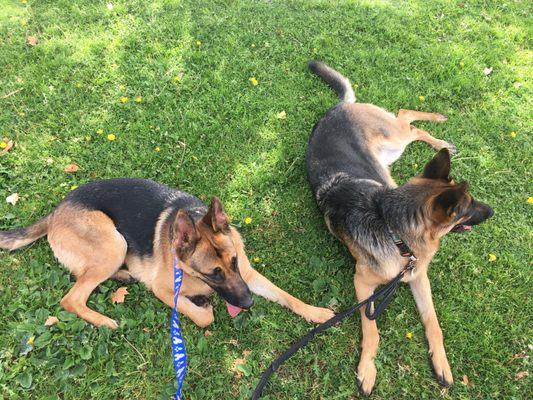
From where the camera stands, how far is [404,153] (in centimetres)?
558

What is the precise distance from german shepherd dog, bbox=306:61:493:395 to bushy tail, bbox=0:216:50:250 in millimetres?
3127

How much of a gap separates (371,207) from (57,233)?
3.27m

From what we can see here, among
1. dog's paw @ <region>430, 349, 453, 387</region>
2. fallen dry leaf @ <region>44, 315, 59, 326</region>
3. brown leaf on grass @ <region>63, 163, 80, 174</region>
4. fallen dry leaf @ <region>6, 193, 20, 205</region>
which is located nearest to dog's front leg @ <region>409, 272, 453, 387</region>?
dog's paw @ <region>430, 349, 453, 387</region>

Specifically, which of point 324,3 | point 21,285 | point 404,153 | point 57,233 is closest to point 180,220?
point 57,233

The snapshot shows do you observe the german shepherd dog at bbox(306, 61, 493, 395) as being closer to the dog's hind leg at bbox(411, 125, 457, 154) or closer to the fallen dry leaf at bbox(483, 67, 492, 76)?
the dog's hind leg at bbox(411, 125, 457, 154)

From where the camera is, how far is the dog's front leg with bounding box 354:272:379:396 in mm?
3707

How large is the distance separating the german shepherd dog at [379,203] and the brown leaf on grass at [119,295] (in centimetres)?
240

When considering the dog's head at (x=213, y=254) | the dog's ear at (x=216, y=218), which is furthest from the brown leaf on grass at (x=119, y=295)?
the dog's ear at (x=216, y=218)

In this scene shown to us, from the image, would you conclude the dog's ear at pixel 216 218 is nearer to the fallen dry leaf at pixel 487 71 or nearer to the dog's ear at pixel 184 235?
the dog's ear at pixel 184 235

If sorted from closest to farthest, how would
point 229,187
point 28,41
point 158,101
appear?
point 229,187, point 158,101, point 28,41

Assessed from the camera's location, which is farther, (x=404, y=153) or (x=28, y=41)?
(x=28, y=41)

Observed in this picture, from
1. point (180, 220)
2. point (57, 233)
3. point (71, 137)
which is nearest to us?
point (180, 220)

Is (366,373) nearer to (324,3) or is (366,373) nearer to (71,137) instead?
(71,137)

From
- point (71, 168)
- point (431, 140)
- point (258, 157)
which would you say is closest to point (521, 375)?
point (431, 140)
